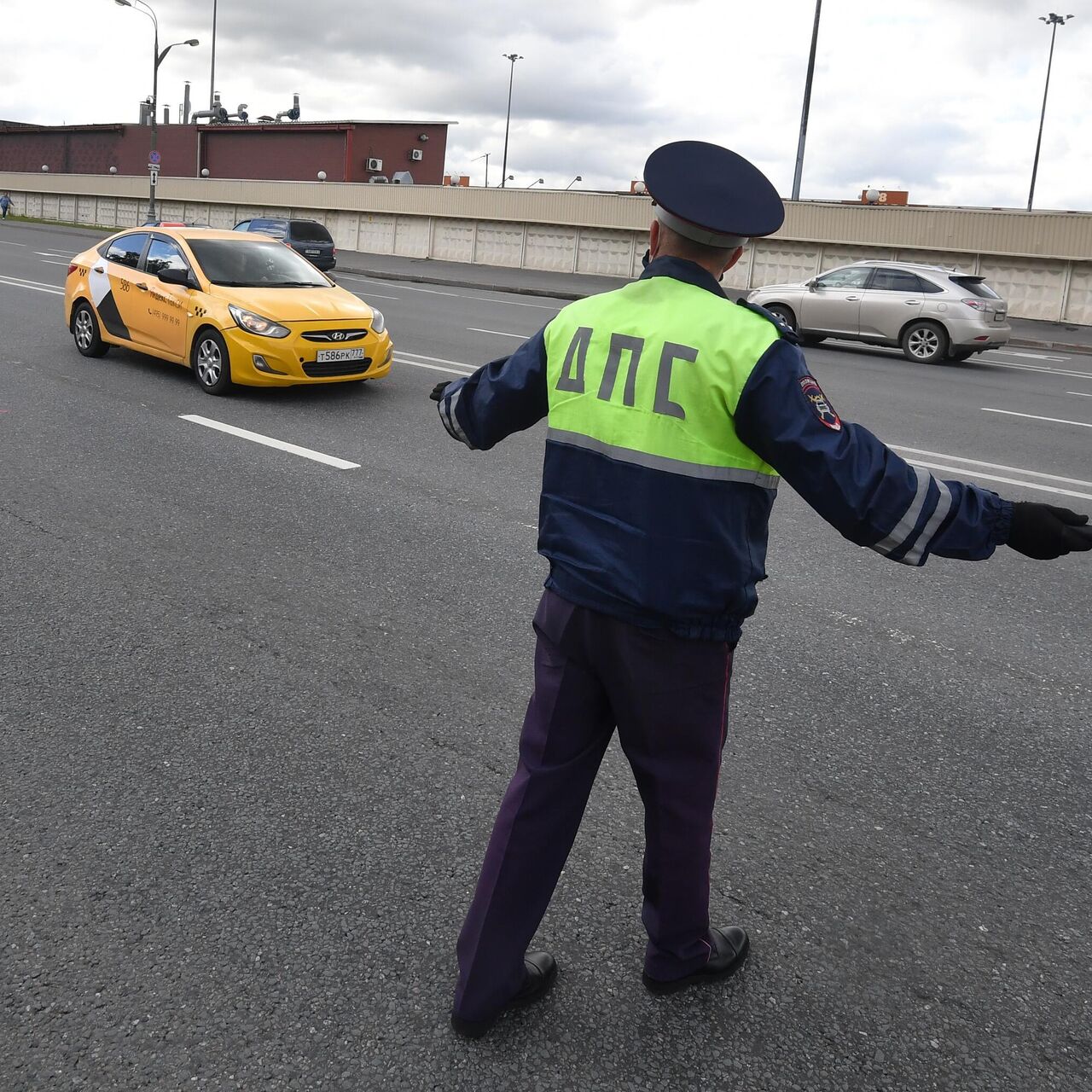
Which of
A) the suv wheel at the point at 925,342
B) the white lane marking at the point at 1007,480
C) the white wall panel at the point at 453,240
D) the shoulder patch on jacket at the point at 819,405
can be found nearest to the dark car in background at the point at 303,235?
the white wall panel at the point at 453,240

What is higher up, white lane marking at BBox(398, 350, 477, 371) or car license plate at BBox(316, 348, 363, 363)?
car license plate at BBox(316, 348, 363, 363)

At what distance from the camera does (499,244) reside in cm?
3594

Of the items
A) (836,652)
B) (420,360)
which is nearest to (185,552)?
(836,652)

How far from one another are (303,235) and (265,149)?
82.8 feet

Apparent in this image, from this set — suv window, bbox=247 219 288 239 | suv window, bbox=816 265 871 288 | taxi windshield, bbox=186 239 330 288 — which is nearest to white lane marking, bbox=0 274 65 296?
taxi windshield, bbox=186 239 330 288

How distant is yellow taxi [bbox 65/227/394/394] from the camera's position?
Result: 9930mm

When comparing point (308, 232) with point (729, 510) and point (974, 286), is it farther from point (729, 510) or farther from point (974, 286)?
point (729, 510)

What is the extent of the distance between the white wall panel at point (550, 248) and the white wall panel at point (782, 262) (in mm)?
6393

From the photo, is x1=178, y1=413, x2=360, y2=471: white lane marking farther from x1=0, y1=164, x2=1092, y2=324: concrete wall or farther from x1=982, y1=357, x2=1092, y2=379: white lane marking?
x1=0, y1=164, x2=1092, y2=324: concrete wall

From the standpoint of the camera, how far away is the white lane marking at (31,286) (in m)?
17.5

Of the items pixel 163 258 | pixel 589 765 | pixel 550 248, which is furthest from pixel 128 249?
pixel 550 248

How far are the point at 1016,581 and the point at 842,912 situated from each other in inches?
136

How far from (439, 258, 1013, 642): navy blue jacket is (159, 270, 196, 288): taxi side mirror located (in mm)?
8930

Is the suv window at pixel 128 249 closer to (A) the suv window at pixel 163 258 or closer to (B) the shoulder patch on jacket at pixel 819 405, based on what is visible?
(A) the suv window at pixel 163 258
